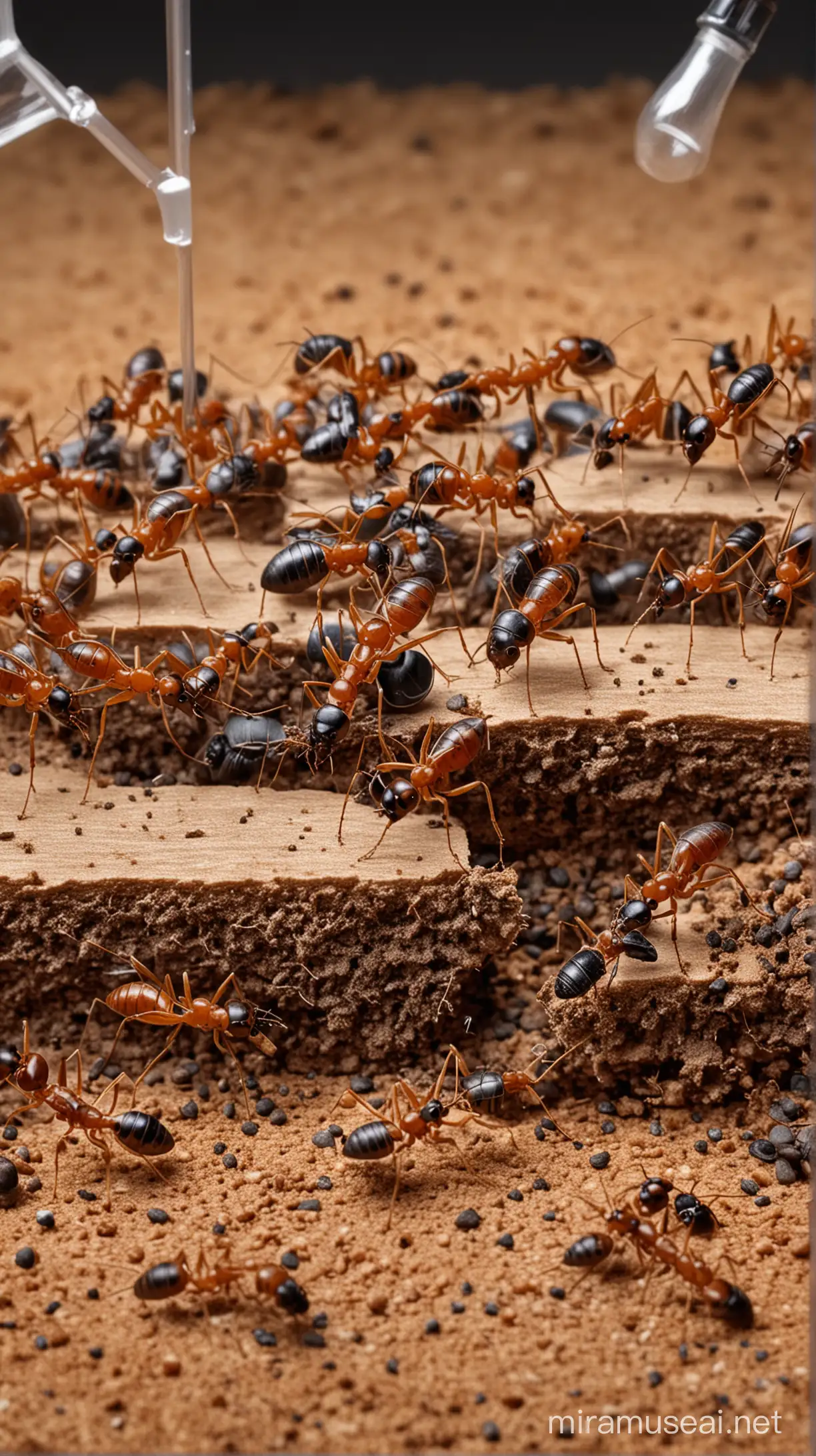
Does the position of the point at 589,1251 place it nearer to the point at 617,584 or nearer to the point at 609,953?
the point at 609,953

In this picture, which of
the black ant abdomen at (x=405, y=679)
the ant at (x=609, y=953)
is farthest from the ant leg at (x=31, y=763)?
the ant at (x=609, y=953)

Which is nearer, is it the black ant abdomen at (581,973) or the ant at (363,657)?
the black ant abdomen at (581,973)

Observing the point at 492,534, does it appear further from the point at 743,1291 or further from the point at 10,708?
the point at 743,1291

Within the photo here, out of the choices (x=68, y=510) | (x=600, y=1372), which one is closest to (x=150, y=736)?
(x=68, y=510)

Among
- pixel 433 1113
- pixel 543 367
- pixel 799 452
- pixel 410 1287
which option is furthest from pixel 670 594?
pixel 410 1287

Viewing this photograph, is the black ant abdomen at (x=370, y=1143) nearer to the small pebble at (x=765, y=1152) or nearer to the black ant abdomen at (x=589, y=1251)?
the black ant abdomen at (x=589, y=1251)

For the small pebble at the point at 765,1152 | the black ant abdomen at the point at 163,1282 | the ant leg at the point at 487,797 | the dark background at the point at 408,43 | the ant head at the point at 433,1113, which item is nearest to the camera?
the black ant abdomen at the point at 163,1282

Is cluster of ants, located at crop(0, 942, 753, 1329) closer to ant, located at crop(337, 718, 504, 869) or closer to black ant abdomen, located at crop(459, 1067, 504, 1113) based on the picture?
black ant abdomen, located at crop(459, 1067, 504, 1113)
